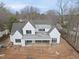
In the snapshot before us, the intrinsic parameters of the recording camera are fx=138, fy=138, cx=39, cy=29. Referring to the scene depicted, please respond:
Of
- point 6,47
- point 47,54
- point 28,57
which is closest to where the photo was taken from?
point 28,57

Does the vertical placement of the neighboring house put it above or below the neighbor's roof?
below

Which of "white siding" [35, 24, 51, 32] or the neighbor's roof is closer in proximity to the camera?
the neighbor's roof

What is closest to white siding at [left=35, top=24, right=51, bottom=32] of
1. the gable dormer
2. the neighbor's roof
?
the gable dormer

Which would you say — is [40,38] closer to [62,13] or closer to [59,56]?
[59,56]

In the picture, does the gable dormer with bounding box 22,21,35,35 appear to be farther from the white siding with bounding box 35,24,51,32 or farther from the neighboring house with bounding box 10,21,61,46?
the white siding with bounding box 35,24,51,32

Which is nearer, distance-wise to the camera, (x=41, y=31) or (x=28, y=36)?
(x=28, y=36)

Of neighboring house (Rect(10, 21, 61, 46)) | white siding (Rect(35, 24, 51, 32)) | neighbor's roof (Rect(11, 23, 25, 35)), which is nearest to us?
neighboring house (Rect(10, 21, 61, 46))

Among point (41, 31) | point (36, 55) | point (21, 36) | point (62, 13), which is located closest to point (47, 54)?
point (36, 55)

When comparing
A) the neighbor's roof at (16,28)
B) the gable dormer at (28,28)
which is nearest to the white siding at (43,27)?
the gable dormer at (28,28)
